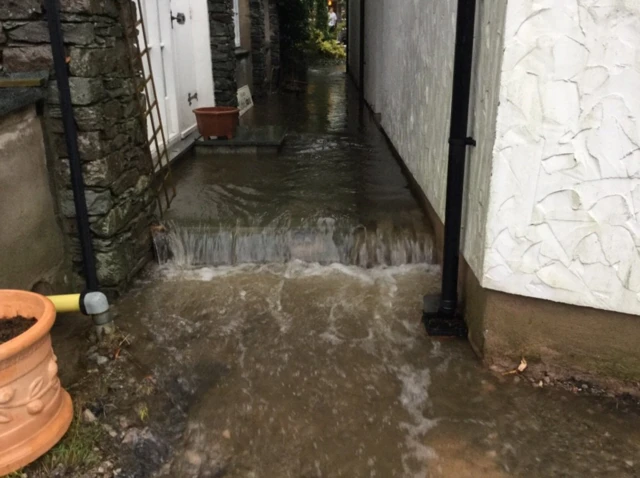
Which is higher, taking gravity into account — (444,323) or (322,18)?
(322,18)

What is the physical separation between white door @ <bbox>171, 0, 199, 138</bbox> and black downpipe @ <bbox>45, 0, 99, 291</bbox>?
323 cm

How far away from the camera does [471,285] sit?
314 centimetres

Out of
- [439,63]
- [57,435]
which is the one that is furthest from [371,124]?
[57,435]

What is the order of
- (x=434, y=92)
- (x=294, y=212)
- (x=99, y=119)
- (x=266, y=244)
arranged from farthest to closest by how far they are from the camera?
(x=294, y=212)
(x=266, y=244)
(x=434, y=92)
(x=99, y=119)

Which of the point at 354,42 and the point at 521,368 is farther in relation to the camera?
the point at 354,42

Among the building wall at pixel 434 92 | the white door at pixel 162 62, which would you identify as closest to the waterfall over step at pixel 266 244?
the building wall at pixel 434 92

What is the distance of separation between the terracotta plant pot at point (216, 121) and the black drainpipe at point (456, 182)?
3658 millimetres

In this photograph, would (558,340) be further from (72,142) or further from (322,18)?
(322,18)

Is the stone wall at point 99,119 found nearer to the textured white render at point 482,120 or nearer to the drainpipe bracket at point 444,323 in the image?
the drainpipe bracket at point 444,323

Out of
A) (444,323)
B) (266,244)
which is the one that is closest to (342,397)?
(444,323)

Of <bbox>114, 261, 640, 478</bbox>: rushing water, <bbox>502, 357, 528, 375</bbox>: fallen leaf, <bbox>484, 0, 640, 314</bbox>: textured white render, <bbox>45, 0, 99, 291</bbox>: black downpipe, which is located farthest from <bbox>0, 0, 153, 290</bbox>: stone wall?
<bbox>502, 357, 528, 375</bbox>: fallen leaf

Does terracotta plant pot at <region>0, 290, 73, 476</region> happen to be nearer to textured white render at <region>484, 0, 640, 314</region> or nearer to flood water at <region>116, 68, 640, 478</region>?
flood water at <region>116, 68, 640, 478</region>

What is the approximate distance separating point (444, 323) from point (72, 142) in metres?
2.24

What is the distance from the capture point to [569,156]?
2439 mm
